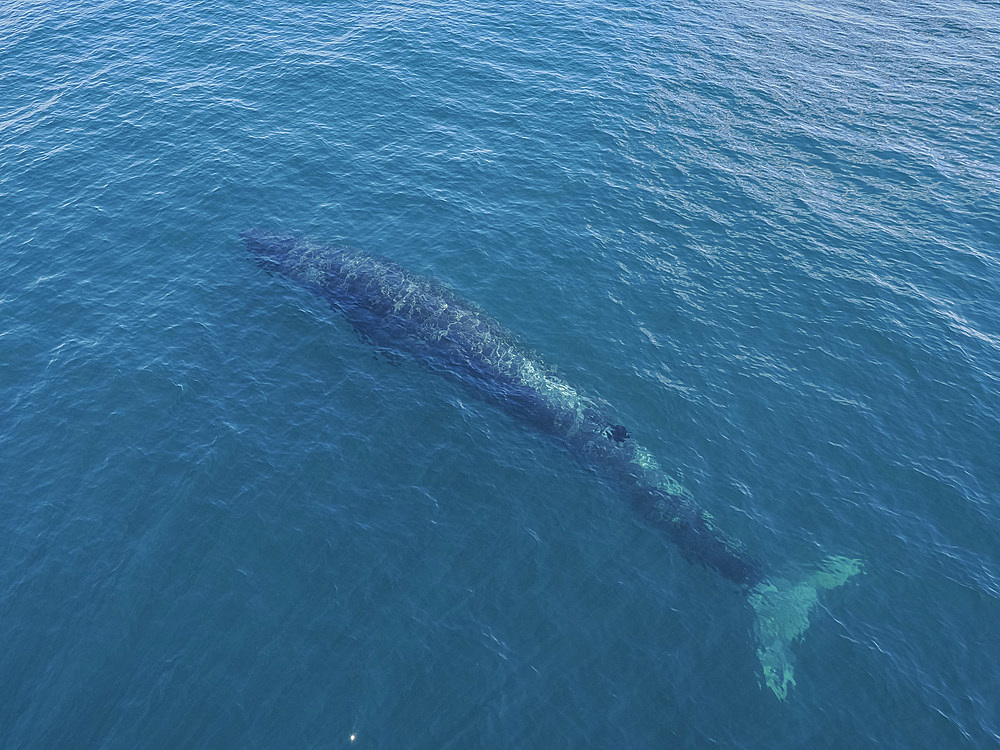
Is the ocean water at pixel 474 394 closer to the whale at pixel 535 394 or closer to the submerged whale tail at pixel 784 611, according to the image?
the submerged whale tail at pixel 784 611

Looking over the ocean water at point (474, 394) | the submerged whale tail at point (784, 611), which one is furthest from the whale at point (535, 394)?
the ocean water at point (474, 394)

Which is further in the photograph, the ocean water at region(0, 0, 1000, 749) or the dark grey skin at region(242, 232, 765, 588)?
the dark grey skin at region(242, 232, 765, 588)

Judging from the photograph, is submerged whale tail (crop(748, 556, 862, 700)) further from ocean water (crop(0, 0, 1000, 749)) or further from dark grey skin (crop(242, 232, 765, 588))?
dark grey skin (crop(242, 232, 765, 588))

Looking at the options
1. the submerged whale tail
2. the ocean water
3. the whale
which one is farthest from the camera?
the whale

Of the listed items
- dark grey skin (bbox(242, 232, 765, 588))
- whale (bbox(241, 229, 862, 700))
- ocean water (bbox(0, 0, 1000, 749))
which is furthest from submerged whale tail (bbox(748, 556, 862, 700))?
dark grey skin (bbox(242, 232, 765, 588))

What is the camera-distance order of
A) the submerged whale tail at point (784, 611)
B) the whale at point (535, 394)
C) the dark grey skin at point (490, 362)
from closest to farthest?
the submerged whale tail at point (784, 611)
the whale at point (535, 394)
the dark grey skin at point (490, 362)

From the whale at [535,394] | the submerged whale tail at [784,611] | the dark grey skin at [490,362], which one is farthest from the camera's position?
the dark grey skin at [490,362]

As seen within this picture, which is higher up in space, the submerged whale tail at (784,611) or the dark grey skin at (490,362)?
the dark grey skin at (490,362)

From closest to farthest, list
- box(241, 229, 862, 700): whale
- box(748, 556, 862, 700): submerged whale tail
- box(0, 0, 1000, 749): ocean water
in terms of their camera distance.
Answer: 1. box(0, 0, 1000, 749): ocean water
2. box(748, 556, 862, 700): submerged whale tail
3. box(241, 229, 862, 700): whale

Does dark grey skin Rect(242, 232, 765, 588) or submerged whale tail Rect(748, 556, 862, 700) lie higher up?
dark grey skin Rect(242, 232, 765, 588)
